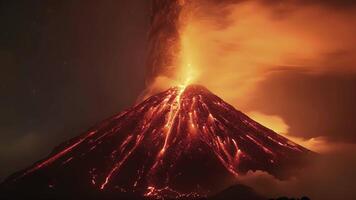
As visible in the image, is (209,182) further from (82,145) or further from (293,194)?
(82,145)

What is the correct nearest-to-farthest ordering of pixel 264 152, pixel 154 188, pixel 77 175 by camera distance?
pixel 154 188, pixel 77 175, pixel 264 152

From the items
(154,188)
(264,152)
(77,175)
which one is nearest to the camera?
(154,188)

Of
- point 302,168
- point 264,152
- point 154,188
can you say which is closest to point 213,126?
point 264,152

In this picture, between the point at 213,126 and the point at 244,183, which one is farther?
the point at 213,126

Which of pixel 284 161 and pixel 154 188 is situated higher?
pixel 284 161

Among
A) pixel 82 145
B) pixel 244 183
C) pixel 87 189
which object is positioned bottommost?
pixel 87 189

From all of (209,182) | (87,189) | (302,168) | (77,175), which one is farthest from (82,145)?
(302,168)
